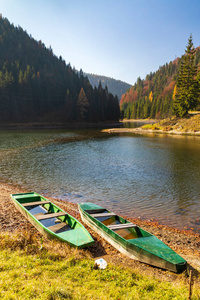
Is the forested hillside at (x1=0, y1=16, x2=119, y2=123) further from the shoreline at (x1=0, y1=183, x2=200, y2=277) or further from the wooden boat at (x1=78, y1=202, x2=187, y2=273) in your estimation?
the wooden boat at (x1=78, y1=202, x2=187, y2=273)

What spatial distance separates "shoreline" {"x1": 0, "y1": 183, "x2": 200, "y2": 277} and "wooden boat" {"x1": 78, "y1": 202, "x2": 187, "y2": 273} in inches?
11.8

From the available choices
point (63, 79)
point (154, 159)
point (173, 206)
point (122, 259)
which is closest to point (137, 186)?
point (173, 206)

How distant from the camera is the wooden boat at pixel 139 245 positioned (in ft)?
26.0

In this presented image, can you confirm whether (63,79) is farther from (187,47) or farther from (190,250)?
(190,250)

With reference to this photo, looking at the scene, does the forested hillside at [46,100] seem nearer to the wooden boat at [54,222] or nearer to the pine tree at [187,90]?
the pine tree at [187,90]

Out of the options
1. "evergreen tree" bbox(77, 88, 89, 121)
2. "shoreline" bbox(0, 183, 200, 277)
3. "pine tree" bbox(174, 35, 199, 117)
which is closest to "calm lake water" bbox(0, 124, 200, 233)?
"shoreline" bbox(0, 183, 200, 277)

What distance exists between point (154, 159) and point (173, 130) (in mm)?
48504

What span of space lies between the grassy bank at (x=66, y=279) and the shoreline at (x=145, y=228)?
96 centimetres

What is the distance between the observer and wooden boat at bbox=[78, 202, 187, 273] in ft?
26.0

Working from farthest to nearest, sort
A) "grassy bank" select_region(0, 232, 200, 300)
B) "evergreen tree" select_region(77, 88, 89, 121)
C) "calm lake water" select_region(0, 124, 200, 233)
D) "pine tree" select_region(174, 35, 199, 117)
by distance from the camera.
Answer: "evergreen tree" select_region(77, 88, 89, 121), "pine tree" select_region(174, 35, 199, 117), "calm lake water" select_region(0, 124, 200, 233), "grassy bank" select_region(0, 232, 200, 300)

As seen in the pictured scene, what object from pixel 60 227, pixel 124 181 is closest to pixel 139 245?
pixel 60 227

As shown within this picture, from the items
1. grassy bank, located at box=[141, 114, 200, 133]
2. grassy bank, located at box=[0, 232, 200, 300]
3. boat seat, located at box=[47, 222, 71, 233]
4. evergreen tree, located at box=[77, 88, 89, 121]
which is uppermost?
evergreen tree, located at box=[77, 88, 89, 121]

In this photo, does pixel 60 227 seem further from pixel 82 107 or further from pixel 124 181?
pixel 82 107

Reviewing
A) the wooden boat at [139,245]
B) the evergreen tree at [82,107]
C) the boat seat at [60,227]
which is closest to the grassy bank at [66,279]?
the wooden boat at [139,245]
